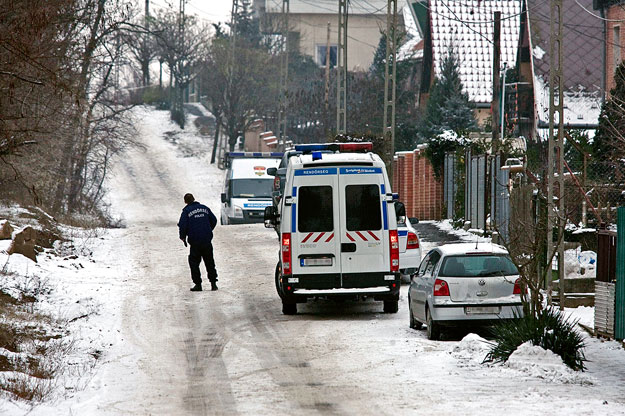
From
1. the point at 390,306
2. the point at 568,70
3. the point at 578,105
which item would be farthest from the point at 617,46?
the point at 390,306

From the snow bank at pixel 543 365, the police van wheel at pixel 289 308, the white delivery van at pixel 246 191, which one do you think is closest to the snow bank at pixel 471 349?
the snow bank at pixel 543 365

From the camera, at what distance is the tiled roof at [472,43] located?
61.6 metres

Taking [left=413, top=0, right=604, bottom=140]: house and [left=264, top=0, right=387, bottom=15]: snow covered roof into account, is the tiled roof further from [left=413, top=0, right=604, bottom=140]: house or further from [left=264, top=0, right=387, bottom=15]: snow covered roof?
[left=264, top=0, right=387, bottom=15]: snow covered roof

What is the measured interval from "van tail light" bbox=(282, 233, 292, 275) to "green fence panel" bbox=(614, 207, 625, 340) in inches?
235

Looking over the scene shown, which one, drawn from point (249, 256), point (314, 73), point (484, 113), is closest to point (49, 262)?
point (249, 256)

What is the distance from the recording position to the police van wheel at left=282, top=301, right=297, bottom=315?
59.3 ft

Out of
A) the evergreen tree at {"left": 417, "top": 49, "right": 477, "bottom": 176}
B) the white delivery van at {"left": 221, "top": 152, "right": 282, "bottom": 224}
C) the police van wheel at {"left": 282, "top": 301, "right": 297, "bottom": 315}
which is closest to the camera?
the police van wheel at {"left": 282, "top": 301, "right": 297, "bottom": 315}

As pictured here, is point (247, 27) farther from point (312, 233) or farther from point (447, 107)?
point (312, 233)

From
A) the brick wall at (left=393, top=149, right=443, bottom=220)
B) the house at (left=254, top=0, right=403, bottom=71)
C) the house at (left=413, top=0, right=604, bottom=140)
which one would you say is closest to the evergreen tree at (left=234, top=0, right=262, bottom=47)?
the house at (left=254, top=0, right=403, bottom=71)

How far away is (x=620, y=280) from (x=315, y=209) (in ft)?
19.5

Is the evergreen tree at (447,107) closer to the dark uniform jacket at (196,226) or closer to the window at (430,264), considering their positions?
the dark uniform jacket at (196,226)

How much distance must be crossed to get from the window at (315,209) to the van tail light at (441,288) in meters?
3.06

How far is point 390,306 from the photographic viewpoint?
725 inches

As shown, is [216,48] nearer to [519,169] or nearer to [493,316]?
[519,169]
